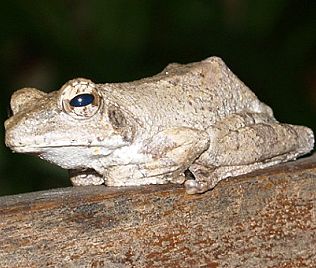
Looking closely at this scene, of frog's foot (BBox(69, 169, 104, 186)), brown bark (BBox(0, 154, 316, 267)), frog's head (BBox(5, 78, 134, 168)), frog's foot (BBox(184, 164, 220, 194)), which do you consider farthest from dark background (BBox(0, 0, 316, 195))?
brown bark (BBox(0, 154, 316, 267))

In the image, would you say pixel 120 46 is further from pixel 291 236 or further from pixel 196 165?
pixel 291 236

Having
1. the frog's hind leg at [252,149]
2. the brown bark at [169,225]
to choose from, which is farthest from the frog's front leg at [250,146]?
the brown bark at [169,225]

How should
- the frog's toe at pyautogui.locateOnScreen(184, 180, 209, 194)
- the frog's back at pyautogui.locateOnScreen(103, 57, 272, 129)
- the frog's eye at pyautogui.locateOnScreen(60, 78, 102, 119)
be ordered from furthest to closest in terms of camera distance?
the frog's back at pyautogui.locateOnScreen(103, 57, 272, 129), the frog's eye at pyautogui.locateOnScreen(60, 78, 102, 119), the frog's toe at pyautogui.locateOnScreen(184, 180, 209, 194)

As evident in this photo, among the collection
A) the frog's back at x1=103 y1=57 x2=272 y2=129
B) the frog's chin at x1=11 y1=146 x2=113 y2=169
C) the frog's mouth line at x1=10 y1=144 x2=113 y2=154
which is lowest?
the frog's chin at x1=11 y1=146 x2=113 y2=169

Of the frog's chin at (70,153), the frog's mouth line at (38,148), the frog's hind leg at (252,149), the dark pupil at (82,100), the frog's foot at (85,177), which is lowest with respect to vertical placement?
the frog's foot at (85,177)

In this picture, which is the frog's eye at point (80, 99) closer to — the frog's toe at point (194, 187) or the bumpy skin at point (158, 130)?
the bumpy skin at point (158, 130)

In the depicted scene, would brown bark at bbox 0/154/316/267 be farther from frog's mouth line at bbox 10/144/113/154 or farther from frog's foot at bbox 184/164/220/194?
frog's mouth line at bbox 10/144/113/154
